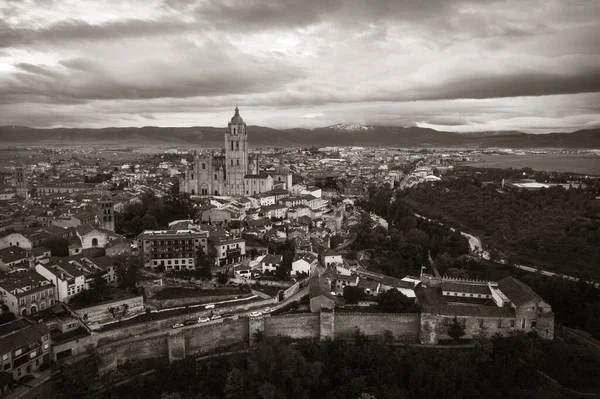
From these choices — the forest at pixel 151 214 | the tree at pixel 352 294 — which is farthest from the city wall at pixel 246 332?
the forest at pixel 151 214

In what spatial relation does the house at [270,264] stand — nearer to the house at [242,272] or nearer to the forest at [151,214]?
the house at [242,272]

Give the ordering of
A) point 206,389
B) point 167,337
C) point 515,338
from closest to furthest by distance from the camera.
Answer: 1. point 206,389
2. point 167,337
3. point 515,338

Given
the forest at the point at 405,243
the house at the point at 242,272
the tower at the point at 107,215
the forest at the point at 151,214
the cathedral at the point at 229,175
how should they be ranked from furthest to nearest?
the cathedral at the point at 229,175 < the forest at the point at 151,214 < the tower at the point at 107,215 < the forest at the point at 405,243 < the house at the point at 242,272

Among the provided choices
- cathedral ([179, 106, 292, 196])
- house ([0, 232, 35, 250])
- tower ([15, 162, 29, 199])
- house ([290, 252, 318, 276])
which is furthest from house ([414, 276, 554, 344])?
tower ([15, 162, 29, 199])

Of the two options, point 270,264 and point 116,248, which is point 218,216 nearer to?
point 116,248

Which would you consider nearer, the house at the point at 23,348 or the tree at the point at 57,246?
the house at the point at 23,348

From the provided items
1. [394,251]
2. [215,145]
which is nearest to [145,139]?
[215,145]

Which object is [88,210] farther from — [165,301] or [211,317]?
[211,317]
